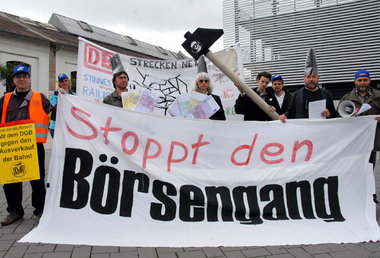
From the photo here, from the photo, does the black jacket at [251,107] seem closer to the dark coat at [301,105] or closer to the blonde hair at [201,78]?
the dark coat at [301,105]

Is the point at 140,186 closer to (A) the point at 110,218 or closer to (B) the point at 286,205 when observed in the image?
(A) the point at 110,218

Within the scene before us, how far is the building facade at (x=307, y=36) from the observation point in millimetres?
12781

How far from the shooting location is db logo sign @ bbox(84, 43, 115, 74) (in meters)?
6.26

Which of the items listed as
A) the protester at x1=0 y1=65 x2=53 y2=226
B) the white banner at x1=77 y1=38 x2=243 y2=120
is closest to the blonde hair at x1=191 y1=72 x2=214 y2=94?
the protester at x1=0 y1=65 x2=53 y2=226

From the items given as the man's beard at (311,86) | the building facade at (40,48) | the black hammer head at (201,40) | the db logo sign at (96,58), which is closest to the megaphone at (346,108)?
the man's beard at (311,86)

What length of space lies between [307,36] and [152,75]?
946 cm

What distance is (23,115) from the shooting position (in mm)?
3510

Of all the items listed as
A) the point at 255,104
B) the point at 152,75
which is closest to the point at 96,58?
the point at 152,75

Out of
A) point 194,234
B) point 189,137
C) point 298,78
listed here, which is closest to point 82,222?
point 194,234

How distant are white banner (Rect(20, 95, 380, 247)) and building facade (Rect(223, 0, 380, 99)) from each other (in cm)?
1081

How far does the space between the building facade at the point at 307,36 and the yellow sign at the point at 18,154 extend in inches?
495

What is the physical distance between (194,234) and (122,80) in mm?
2035

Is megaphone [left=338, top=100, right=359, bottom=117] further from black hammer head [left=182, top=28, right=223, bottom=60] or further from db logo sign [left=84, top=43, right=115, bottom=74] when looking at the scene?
db logo sign [left=84, top=43, right=115, bottom=74]

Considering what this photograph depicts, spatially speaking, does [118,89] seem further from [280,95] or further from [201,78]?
[280,95]
